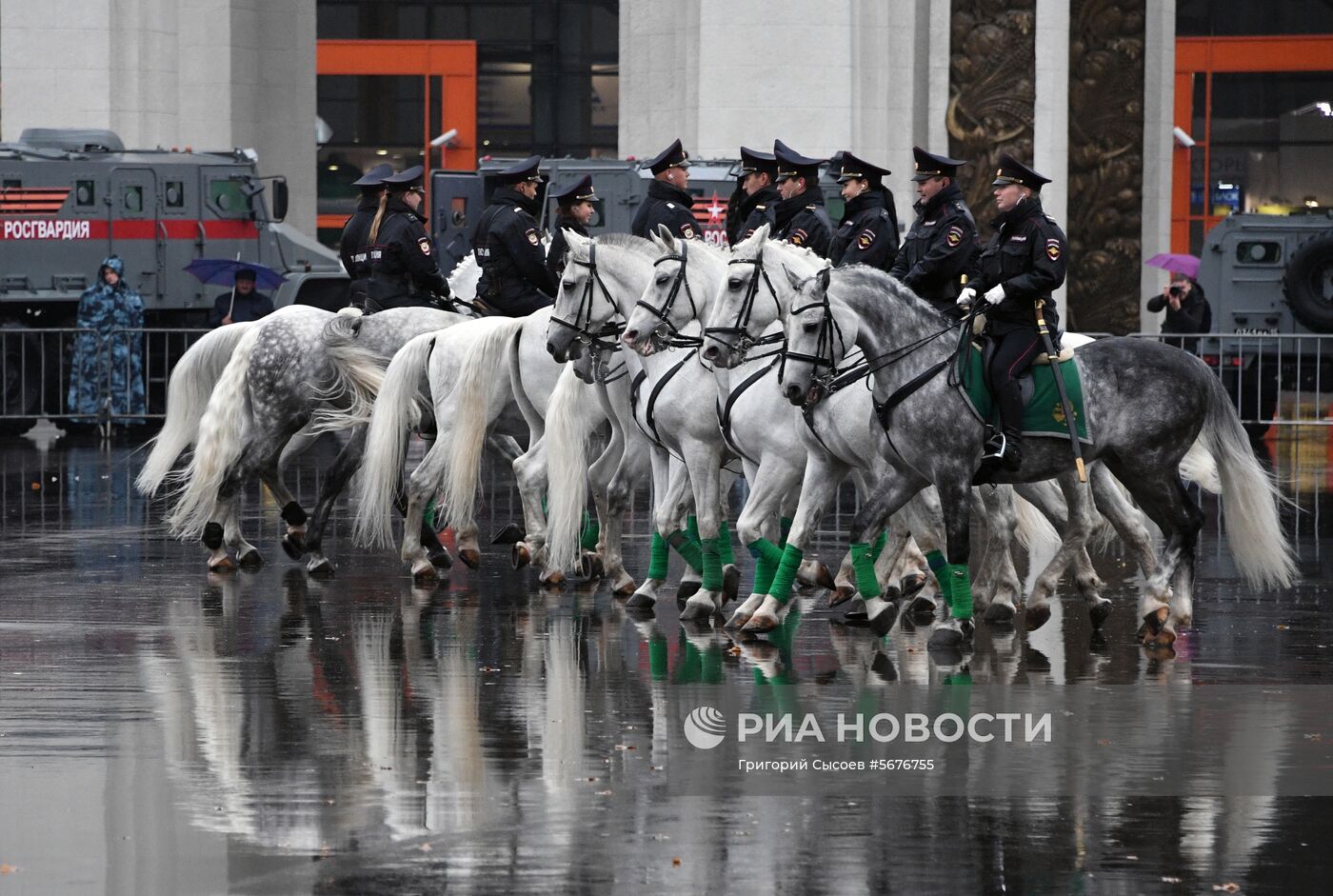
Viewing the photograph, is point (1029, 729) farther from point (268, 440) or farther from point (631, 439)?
point (268, 440)

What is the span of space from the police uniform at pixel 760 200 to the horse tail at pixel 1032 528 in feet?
7.58

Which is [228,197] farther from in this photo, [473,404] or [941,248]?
[941,248]

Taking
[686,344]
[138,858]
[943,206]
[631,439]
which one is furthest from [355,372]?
[138,858]

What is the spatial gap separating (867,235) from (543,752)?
5036 millimetres

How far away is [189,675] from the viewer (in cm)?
1053

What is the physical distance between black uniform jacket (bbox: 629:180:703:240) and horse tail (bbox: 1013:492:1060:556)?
263 centimetres

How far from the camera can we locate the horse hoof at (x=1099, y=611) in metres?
11.9

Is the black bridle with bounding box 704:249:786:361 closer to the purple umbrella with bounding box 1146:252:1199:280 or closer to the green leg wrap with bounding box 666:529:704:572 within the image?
the green leg wrap with bounding box 666:529:704:572

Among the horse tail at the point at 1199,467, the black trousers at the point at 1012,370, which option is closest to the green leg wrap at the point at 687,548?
the black trousers at the point at 1012,370

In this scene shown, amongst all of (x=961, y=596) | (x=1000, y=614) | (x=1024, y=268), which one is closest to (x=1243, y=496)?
→ (x=1000, y=614)

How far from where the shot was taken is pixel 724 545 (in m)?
12.4

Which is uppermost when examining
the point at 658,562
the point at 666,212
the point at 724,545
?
the point at 666,212

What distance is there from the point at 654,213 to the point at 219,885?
24.2 ft

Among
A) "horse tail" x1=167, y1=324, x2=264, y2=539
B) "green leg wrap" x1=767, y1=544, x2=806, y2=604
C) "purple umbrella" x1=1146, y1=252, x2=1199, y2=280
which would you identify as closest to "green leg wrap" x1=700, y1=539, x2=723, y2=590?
"green leg wrap" x1=767, y1=544, x2=806, y2=604
